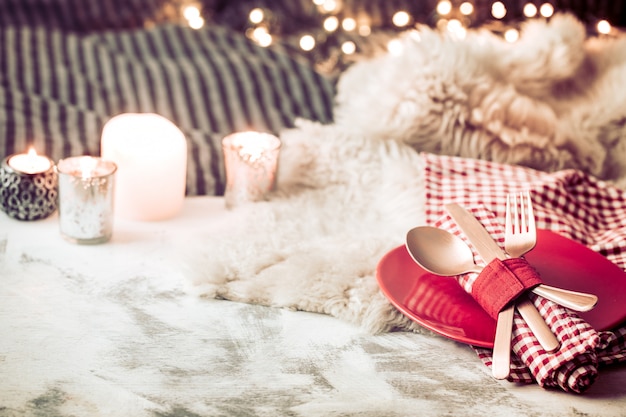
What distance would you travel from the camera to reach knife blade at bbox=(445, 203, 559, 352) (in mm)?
617

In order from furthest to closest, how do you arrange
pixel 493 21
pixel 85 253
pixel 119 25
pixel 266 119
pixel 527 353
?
pixel 119 25, pixel 493 21, pixel 266 119, pixel 85 253, pixel 527 353

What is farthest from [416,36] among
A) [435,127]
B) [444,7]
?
[444,7]

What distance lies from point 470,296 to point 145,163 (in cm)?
44

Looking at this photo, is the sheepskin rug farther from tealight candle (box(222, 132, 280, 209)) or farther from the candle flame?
the candle flame

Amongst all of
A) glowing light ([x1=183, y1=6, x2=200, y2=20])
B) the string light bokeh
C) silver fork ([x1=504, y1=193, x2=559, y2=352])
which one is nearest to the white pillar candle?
silver fork ([x1=504, y1=193, x2=559, y2=352])

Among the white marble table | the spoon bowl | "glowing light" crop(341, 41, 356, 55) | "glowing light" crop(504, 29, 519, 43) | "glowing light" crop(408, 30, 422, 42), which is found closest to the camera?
the white marble table

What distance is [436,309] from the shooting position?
2.25 ft

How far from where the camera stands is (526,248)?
0.71m

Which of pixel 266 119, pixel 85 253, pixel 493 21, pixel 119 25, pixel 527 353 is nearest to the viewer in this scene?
pixel 527 353

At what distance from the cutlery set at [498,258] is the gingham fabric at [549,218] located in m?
0.01

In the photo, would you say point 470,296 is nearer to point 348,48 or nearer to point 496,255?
point 496,255

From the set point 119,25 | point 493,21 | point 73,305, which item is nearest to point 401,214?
point 73,305

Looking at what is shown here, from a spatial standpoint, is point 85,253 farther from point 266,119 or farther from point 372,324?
point 266,119

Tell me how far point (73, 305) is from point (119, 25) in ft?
3.37
